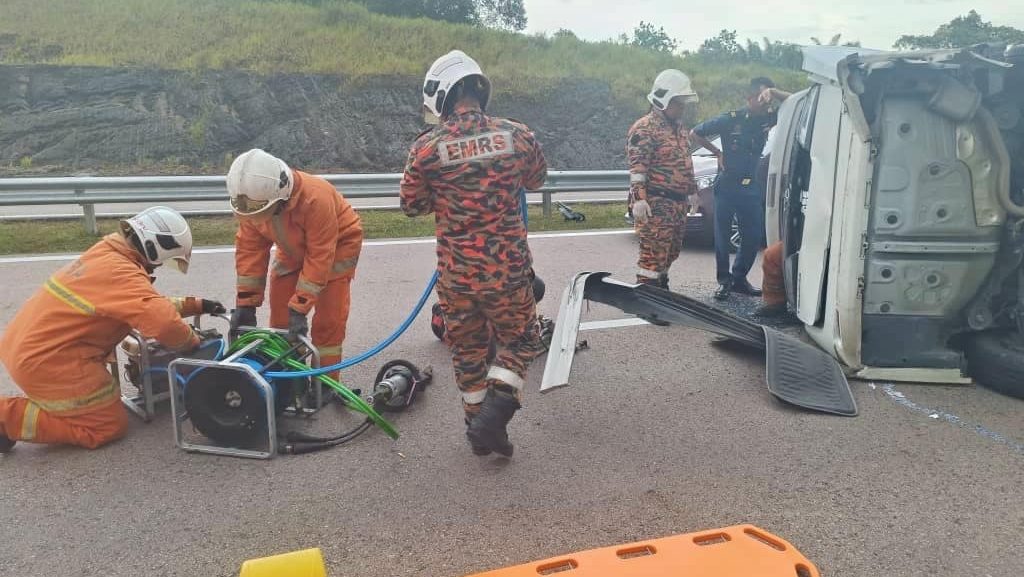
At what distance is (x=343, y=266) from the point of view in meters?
4.38

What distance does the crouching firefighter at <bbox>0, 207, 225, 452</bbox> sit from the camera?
3.66 metres

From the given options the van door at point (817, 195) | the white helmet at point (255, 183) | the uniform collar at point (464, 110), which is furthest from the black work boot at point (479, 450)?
the van door at point (817, 195)

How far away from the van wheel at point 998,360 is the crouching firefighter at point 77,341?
4.54m

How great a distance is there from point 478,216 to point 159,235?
174 cm

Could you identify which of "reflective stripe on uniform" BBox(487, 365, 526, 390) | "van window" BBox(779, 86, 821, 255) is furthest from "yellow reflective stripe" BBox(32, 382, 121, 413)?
"van window" BBox(779, 86, 821, 255)

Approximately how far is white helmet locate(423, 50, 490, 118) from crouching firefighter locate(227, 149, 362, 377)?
98 centimetres

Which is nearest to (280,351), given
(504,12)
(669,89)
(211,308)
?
(211,308)

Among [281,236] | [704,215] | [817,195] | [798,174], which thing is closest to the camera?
[281,236]

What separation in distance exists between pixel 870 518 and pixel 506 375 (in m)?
1.67

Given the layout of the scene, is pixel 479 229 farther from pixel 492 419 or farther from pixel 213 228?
pixel 213 228

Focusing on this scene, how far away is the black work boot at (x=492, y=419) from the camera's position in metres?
3.46

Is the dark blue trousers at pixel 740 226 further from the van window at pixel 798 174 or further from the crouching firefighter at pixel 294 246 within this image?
the crouching firefighter at pixel 294 246

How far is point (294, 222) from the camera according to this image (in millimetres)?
4172

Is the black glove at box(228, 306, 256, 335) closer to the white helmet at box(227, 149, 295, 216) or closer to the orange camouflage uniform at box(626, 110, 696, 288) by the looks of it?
the white helmet at box(227, 149, 295, 216)
